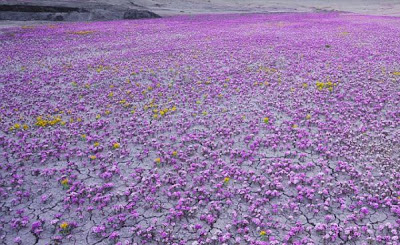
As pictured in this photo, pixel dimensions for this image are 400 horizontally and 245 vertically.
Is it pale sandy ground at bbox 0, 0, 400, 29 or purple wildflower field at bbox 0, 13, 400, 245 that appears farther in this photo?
pale sandy ground at bbox 0, 0, 400, 29

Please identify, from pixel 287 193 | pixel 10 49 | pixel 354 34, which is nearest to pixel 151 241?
pixel 287 193

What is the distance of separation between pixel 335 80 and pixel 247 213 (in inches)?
501

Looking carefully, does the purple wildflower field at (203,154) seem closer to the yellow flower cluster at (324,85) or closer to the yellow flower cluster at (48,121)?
the yellow flower cluster at (48,121)

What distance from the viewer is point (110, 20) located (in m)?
55.0

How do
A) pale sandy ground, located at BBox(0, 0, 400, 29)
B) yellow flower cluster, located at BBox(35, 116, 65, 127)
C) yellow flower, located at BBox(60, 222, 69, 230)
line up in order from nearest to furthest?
yellow flower, located at BBox(60, 222, 69, 230)
yellow flower cluster, located at BBox(35, 116, 65, 127)
pale sandy ground, located at BBox(0, 0, 400, 29)

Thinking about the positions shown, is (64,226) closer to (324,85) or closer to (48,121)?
(48,121)

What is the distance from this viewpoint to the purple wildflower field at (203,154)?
6.89m

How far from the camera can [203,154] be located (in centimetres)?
996

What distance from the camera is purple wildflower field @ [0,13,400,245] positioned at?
6.89 m

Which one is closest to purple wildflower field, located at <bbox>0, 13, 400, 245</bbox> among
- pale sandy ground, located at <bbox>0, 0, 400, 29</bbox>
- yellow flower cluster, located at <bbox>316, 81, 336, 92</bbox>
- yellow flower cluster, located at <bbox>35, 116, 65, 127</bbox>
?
yellow flower cluster, located at <bbox>35, 116, 65, 127</bbox>

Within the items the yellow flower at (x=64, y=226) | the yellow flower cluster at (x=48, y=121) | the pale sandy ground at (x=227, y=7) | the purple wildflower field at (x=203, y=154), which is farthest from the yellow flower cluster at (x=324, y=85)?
the pale sandy ground at (x=227, y=7)

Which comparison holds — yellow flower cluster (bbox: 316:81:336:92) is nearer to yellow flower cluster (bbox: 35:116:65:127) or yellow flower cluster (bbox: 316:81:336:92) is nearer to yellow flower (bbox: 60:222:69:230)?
yellow flower cluster (bbox: 35:116:65:127)

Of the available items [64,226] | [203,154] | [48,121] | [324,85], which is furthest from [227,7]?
[64,226]

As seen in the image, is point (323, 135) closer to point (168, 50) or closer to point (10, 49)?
point (168, 50)
